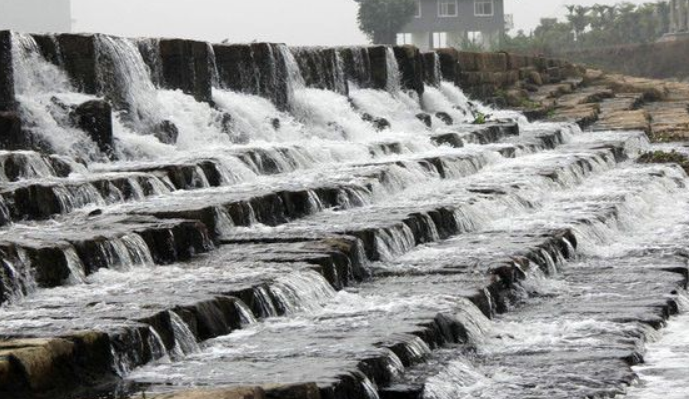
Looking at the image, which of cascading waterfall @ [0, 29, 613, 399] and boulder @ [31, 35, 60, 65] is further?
boulder @ [31, 35, 60, 65]

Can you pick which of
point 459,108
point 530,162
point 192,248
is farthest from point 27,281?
point 459,108

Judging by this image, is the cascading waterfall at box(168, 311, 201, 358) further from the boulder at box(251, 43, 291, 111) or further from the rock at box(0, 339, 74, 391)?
the boulder at box(251, 43, 291, 111)

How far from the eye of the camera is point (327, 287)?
12.3 meters

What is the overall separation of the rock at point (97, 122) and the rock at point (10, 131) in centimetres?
100

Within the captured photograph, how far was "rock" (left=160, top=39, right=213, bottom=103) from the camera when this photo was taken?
76.2 ft

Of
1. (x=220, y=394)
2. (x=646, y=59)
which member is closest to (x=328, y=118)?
(x=220, y=394)

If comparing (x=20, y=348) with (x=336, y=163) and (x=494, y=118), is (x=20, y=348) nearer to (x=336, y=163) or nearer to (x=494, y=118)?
(x=336, y=163)

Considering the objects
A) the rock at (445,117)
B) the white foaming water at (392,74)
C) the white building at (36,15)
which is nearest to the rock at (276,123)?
the white foaming water at (392,74)

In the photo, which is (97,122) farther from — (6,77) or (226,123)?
(226,123)

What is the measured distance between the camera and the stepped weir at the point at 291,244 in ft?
32.1

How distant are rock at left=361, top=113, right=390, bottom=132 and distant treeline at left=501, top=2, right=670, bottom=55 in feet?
168

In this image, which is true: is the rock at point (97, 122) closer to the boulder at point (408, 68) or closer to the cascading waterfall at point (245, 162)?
the cascading waterfall at point (245, 162)

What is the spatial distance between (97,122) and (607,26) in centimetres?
6788

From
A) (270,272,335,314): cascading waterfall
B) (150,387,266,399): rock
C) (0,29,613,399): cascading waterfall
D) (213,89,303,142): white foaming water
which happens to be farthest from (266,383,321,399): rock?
Result: (213,89,303,142): white foaming water
